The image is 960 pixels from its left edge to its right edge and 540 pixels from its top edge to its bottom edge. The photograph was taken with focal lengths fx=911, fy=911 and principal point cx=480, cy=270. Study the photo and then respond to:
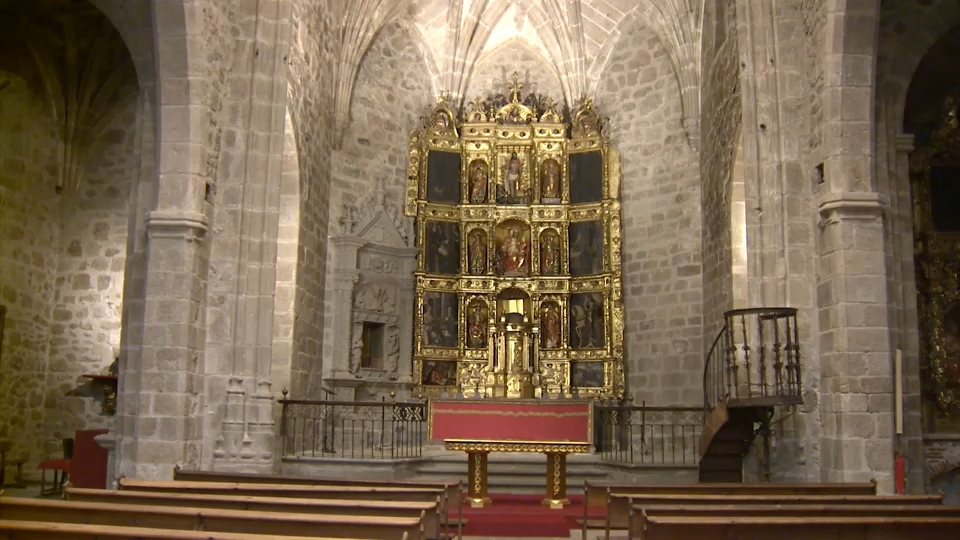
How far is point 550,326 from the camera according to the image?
19.0m

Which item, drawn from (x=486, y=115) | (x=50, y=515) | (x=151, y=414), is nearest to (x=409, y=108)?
(x=486, y=115)

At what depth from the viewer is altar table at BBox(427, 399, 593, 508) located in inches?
413

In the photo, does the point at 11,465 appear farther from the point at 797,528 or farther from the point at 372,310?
the point at 797,528

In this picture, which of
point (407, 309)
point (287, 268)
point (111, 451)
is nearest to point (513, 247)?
point (407, 309)

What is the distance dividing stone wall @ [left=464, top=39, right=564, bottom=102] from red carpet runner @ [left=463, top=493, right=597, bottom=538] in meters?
11.1

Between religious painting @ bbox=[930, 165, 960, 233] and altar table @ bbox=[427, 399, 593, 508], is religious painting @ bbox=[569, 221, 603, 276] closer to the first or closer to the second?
religious painting @ bbox=[930, 165, 960, 233]

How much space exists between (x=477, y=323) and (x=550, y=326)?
1526 millimetres

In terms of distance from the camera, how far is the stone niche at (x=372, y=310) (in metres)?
17.1

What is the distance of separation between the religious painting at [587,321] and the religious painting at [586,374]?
0.37 meters

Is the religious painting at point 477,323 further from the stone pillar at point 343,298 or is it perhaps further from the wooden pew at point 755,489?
the wooden pew at point 755,489

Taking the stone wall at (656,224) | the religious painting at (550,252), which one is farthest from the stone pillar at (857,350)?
the religious painting at (550,252)

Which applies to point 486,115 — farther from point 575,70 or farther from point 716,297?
point 716,297

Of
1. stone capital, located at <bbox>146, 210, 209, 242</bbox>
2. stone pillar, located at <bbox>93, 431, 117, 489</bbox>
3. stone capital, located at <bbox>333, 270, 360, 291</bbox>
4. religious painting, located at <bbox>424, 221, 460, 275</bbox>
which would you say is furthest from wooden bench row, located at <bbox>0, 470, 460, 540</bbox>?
religious painting, located at <bbox>424, 221, 460, 275</bbox>

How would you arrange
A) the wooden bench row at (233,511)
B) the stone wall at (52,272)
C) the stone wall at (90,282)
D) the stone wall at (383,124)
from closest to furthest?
1. the wooden bench row at (233,511)
2. the stone wall at (52,272)
3. the stone wall at (90,282)
4. the stone wall at (383,124)
